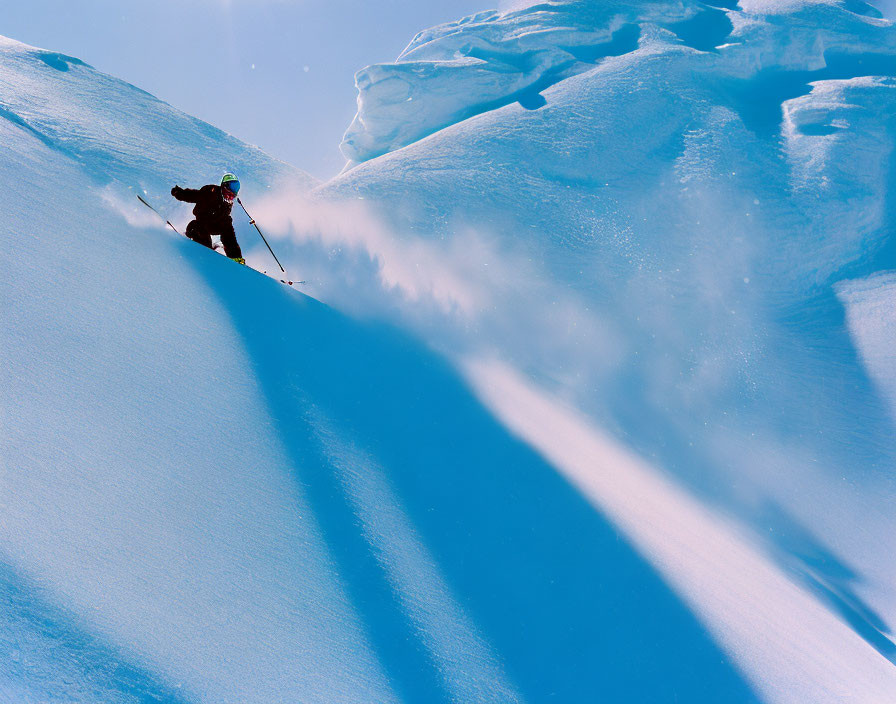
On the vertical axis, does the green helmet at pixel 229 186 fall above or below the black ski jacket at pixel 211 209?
above

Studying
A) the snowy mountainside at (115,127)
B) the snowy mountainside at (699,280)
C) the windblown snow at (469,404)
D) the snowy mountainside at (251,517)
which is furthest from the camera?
the snowy mountainside at (115,127)

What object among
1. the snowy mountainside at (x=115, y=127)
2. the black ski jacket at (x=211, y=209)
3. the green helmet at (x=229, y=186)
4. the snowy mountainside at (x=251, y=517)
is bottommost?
the snowy mountainside at (x=251, y=517)

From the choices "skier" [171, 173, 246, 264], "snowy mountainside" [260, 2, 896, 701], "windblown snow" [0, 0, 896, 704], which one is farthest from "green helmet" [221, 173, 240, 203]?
"snowy mountainside" [260, 2, 896, 701]

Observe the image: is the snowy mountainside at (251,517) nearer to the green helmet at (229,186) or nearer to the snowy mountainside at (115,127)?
the green helmet at (229,186)

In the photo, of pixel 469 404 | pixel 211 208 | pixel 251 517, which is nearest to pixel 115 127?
pixel 211 208

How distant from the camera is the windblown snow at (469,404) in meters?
2.48

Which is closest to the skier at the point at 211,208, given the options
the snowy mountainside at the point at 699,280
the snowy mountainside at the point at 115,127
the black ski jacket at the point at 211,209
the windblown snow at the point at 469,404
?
the black ski jacket at the point at 211,209

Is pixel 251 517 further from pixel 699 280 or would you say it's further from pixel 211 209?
pixel 699 280

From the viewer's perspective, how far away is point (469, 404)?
16.3ft

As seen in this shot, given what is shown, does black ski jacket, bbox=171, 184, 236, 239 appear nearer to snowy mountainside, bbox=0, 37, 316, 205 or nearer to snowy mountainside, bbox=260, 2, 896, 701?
snowy mountainside, bbox=0, 37, 316, 205

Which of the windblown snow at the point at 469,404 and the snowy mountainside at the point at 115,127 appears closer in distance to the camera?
the windblown snow at the point at 469,404

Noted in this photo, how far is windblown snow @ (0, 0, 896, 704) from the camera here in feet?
8.13

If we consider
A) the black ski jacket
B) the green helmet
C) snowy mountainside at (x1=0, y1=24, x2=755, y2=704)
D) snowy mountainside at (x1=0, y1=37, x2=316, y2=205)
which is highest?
snowy mountainside at (x1=0, y1=37, x2=316, y2=205)

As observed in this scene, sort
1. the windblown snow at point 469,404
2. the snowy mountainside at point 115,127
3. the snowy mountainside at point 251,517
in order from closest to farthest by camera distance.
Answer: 1. the snowy mountainside at point 251,517
2. the windblown snow at point 469,404
3. the snowy mountainside at point 115,127
